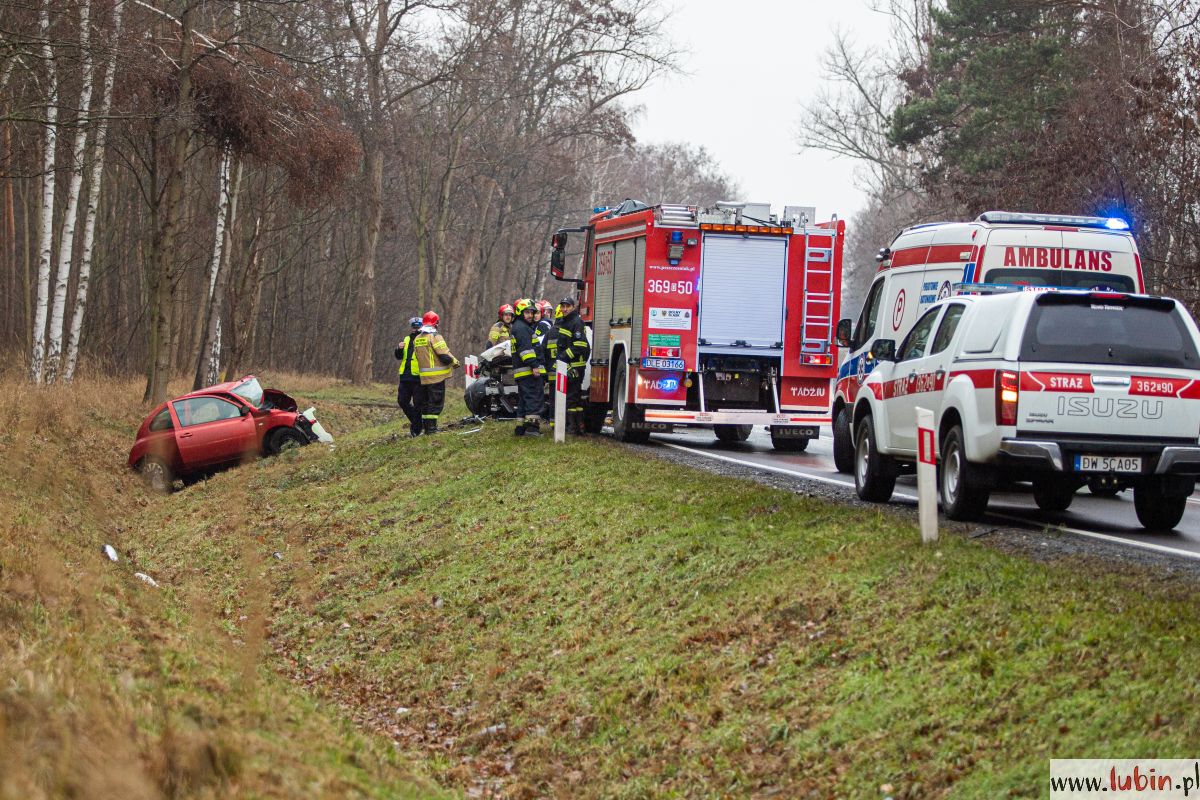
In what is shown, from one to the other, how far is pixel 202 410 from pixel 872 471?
13.2 m

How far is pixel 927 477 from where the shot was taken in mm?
9344

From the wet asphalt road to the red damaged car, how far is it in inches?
261

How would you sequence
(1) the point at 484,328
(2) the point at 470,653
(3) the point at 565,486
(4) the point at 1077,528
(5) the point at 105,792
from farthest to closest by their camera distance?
1. (1) the point at 484,328
2. (3) the point at 565,486
3. (4) the point at 1077,528
4. (2) the point at 470,653
5. (5) the point at 105,792

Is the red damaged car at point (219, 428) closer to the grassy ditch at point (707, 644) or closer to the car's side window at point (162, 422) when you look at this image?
the car's side window at point (162, 422)

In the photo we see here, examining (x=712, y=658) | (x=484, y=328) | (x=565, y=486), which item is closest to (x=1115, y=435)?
(x=712, y=658)

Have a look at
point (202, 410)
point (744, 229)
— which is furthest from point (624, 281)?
point (202, 410)

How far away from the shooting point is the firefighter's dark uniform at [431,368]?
20.6 metres

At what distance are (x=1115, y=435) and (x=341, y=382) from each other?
34123 mm

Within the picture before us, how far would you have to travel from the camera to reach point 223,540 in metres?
15.5

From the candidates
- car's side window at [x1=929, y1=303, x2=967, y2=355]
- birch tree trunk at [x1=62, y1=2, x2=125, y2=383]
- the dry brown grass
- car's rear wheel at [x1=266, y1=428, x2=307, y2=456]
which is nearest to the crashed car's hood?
car's rear wheel at [x1=266, y1=428, x2=307, y2=456]

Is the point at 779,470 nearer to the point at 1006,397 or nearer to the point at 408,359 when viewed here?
the point at 1006,397

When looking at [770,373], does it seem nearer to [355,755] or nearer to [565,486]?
[565,486]

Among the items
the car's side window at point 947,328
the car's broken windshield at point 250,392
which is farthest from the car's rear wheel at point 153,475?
the car's side window at point 947,328

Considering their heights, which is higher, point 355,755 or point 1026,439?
point 1026,439
